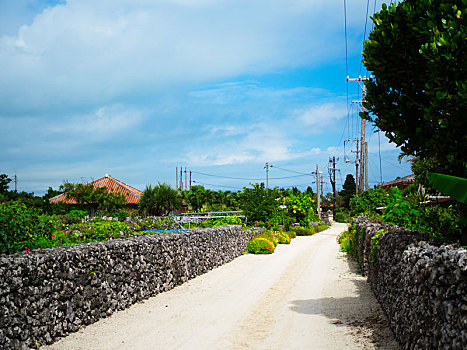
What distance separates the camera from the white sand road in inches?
256

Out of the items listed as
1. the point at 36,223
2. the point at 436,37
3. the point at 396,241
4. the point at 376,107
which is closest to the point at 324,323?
the point at 396,241

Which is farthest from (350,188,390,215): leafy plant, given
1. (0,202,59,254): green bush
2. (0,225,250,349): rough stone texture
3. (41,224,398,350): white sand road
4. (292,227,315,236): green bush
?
(0,202,59,254): green bush

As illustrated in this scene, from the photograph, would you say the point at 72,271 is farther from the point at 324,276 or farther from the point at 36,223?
the point at 324,276

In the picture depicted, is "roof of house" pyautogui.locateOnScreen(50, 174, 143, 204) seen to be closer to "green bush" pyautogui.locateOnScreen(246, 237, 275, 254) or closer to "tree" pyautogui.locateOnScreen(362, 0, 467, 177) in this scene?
"green bush" pyautogui.locateOnScreen(246, 237, 275, 254)

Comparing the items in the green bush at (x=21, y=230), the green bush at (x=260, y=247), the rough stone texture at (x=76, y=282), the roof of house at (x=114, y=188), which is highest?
the roof of house at (x=114, y=188)

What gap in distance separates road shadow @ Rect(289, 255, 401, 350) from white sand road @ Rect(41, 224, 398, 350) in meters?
0.02

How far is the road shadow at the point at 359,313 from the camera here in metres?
6.49

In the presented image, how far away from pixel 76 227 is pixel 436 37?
12.4m

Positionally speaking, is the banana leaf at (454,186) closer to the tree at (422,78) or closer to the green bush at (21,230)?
the tree at (422,78)

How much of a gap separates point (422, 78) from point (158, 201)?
3555 cm

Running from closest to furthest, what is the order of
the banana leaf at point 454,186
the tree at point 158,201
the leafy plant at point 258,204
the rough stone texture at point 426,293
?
the rough stone texture at point 426,293 < the banana leaf at point 454,186 < the leafy plant at point 258,204 < the tree at point 158,201

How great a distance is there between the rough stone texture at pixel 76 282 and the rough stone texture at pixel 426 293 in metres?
5.34

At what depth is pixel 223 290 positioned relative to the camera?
10750mm

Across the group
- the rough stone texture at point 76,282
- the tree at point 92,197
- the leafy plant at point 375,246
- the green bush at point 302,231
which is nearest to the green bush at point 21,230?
the rough stone texture at point 76,282
